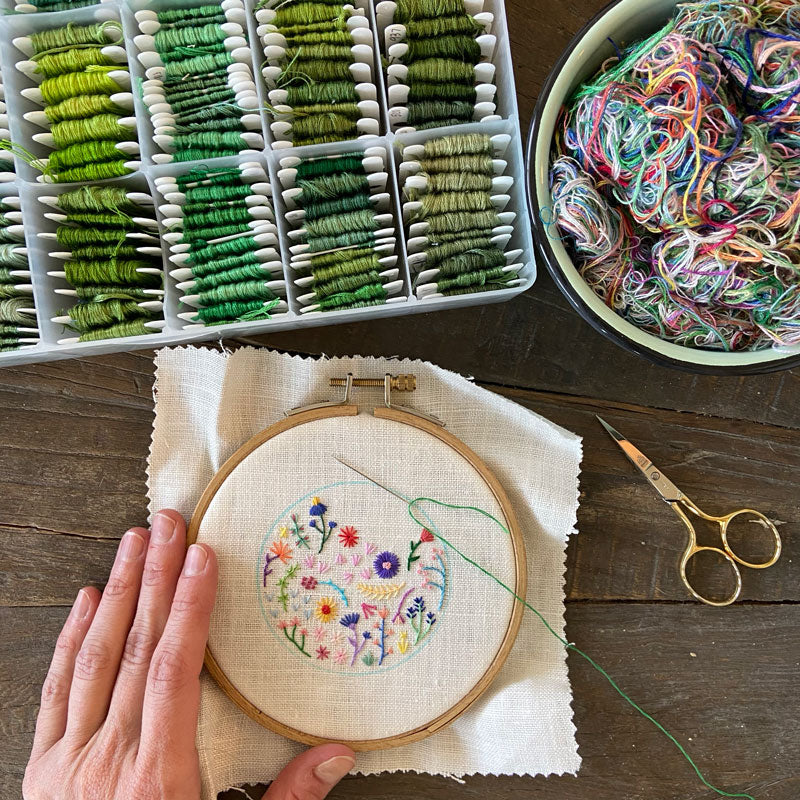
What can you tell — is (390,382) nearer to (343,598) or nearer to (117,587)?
(343,598)

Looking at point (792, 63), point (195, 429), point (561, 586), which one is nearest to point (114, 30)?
point (195, 429)

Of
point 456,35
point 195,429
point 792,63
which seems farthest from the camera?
point 195,429

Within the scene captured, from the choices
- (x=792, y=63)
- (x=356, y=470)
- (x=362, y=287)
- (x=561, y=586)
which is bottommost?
(x=561, y=586)

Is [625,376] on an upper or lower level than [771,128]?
lower

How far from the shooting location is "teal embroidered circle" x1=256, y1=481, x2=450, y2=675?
916 millimetres

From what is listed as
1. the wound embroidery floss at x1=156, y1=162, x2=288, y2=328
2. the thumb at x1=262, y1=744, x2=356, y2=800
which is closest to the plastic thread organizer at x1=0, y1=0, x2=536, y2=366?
the wound embroidery floss at x1=156, y1=162, x2=288, y2=328

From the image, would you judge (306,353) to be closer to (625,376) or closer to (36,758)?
(625,376)

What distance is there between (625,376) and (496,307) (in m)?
0.23

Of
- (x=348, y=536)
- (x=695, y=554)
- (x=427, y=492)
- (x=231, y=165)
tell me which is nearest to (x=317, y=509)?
(x=348, y=536)

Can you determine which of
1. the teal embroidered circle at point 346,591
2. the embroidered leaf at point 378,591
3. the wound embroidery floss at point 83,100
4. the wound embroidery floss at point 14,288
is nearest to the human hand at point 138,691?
the teal embroidered circle at point 346,591

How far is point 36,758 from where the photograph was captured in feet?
3.01

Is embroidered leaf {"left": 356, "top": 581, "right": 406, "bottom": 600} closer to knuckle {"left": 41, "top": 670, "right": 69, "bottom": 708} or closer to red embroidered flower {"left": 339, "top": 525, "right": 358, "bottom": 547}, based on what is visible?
red embroidered flower {"left": 339, "top": 525, "right": 358, "bottom": 547}

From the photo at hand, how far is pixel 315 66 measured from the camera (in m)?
0.87

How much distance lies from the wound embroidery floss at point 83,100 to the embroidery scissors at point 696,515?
2.71ft
